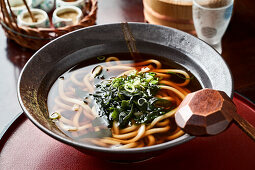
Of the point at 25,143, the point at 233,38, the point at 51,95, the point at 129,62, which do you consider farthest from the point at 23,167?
the point at 233,38

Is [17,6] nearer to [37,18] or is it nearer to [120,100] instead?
[37,18]

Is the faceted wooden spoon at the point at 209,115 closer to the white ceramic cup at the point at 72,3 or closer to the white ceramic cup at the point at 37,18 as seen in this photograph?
the white ceramic cup at the point at 37,18

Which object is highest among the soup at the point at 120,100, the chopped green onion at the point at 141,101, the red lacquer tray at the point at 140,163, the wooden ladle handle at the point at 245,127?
the wooden ladle handle at the point at 245,127

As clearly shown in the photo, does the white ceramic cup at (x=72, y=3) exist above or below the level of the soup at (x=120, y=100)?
above

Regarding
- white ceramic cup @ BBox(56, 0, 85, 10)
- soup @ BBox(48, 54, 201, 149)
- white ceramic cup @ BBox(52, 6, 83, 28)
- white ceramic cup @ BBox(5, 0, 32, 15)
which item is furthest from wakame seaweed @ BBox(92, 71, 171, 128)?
A: white ceramic cup @ BBox(5, 0, 32, 15)

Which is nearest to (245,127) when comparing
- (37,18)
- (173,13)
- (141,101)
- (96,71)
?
(141,101)

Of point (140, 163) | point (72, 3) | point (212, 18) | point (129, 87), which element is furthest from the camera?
point (72, 3)

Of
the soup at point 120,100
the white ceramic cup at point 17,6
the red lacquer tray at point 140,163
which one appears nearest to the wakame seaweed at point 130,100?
the soup at point 120,100

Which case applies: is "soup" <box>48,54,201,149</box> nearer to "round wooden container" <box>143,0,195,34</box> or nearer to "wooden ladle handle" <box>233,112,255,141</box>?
"wooden ladle handle" <box>233,112,255,141</box>
